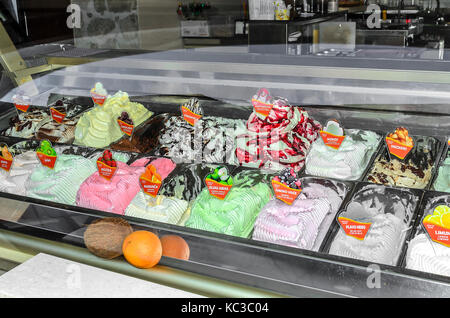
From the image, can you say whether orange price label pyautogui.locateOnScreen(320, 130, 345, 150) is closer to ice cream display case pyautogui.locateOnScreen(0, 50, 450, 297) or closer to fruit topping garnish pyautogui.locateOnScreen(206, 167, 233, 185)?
ice cream display case pyautogui.locateOnScreen(0, 50, 450, 297)

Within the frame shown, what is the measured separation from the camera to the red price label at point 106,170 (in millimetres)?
1869

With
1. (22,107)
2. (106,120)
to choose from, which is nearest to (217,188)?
(106,120)

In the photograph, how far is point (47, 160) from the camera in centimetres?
201

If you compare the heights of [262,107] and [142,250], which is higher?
[262,107]

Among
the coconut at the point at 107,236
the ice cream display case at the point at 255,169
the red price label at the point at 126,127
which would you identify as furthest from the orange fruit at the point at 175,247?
the red price label at the point at 126,127

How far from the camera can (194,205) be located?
171 centimetres

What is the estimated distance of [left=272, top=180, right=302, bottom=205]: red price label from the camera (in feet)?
5.11

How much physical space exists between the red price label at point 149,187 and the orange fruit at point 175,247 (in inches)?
13.6

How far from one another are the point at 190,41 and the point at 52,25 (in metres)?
2.23

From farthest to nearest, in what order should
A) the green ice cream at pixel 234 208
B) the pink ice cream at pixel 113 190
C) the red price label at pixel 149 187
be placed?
1. the pink ice cream at pixel 113 190
2. the red price label at pixel 149 187
3. the green ice cream at pixel 234 208

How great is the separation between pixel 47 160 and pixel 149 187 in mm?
576

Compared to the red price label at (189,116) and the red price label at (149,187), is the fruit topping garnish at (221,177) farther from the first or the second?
the red price label at (189,116)

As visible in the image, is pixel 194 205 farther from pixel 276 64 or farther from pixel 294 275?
pixel 276 64

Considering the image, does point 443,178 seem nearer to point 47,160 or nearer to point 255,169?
point 255,169
